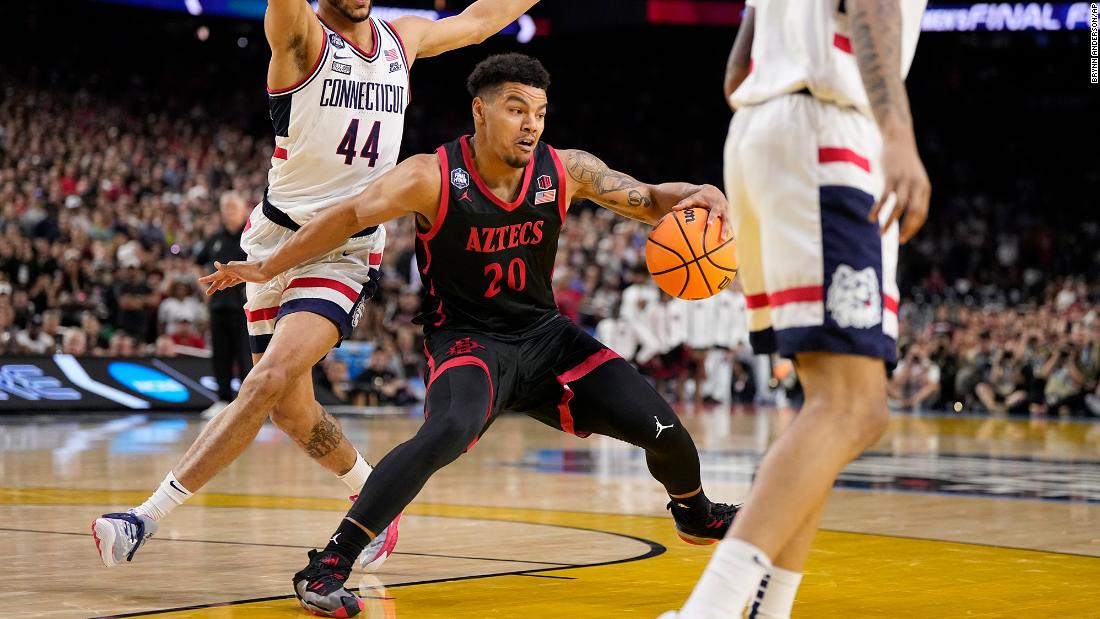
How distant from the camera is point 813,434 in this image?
11.1 feet

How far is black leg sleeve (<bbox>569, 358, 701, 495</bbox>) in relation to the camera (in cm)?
529

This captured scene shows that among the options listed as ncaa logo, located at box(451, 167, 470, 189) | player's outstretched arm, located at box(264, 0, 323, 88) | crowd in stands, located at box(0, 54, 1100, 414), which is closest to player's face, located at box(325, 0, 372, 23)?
player's outstretched arm, located at box(264, 0, 323, 88)

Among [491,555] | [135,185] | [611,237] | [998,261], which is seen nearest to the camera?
[491,555]

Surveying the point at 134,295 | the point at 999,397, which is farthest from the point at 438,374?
the point at 999,397

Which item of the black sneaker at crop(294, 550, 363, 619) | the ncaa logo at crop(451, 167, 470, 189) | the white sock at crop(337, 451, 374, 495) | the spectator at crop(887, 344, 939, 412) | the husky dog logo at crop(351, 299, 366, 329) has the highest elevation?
the ncaa logo at crop(451, 167, 470, 189)

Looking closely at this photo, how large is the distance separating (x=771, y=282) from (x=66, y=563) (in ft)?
11.3

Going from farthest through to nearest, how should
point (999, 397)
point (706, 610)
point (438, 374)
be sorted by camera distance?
point (999, 397) < point (438, 374) < point (706, 610)

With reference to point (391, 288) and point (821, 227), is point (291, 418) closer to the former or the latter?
point (821, 227)

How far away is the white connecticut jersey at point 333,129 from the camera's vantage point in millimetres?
6059

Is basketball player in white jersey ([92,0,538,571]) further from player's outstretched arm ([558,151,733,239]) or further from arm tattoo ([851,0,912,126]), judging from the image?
arm tattoo ([851,0,912,126])

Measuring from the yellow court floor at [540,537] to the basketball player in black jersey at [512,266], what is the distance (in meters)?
0.61

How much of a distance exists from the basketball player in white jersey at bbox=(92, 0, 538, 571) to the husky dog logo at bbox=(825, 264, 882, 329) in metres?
2.76

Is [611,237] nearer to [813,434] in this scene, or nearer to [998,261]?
[998,261]

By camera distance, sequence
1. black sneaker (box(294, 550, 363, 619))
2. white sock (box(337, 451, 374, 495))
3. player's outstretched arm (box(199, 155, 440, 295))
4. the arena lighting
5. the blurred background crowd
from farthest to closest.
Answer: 1. the arena lighting
2. the blurred background crowd
3. white sock (box(337, 451, 374, 495))
4. player's outstretched arm (box(199, 155, 440, 295))
5. black sneaker (box(294, 550, 363, 619))
